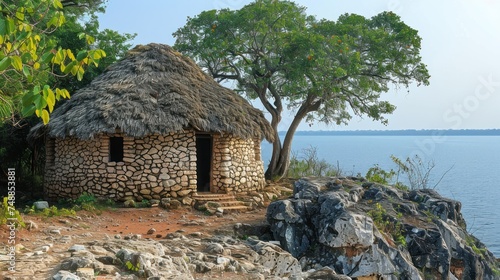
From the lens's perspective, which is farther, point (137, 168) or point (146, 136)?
point (146, 136)

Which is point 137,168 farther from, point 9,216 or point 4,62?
point 4,62

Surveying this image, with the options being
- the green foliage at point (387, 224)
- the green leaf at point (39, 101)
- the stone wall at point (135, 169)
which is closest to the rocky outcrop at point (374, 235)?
the green foliage at point (387, 224)

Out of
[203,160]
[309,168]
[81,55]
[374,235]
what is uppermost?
[81,55]

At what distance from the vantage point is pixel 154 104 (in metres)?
14.1

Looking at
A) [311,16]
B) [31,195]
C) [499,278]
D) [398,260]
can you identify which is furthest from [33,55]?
[311,16]

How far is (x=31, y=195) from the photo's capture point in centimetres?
1622

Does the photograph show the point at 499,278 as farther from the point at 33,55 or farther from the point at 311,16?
the point at 311,16

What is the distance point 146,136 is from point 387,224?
6578mm

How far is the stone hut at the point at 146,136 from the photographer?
13.6m

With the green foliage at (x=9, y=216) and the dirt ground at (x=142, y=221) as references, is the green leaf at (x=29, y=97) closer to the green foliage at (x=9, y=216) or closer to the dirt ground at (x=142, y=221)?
the green foliage at (x=9, y=216)

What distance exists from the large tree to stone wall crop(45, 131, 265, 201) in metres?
5.02

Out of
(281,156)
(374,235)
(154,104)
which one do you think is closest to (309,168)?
(281,156)

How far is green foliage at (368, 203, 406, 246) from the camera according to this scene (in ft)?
34.6

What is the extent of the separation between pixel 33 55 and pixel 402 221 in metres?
8.30
